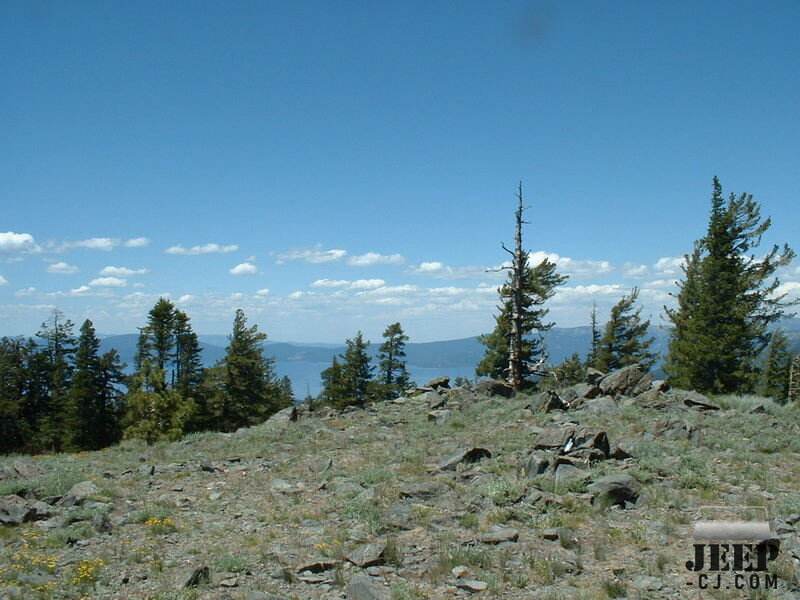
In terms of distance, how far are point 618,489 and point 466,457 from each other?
448 cm

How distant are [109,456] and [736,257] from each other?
37.1m

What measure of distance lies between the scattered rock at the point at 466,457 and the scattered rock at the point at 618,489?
375cm

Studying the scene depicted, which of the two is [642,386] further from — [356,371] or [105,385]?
[105,385]

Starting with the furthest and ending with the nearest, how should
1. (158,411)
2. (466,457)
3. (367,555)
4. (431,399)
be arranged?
1. (158,411)
2. (431,399)
3. (466,457)
4. (367,555)

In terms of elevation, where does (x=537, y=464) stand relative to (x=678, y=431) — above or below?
below

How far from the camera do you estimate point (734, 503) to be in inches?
402

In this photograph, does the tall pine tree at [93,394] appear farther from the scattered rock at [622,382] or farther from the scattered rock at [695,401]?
the scattered rock at [695,401]

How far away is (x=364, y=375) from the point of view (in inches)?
2256

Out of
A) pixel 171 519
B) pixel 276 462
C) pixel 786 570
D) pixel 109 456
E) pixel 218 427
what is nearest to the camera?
pixel 786 570

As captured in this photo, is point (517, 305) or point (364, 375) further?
point (364, 375)

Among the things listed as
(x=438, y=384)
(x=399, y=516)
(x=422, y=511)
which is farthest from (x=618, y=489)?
(x=438, y=384)

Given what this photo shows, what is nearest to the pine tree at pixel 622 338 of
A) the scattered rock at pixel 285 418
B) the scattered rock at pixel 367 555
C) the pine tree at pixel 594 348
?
the pine tree at pixel 594 348

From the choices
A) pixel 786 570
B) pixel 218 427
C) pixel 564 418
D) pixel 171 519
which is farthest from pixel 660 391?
pixel 218 427

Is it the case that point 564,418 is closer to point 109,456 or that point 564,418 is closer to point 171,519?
point 171,519
